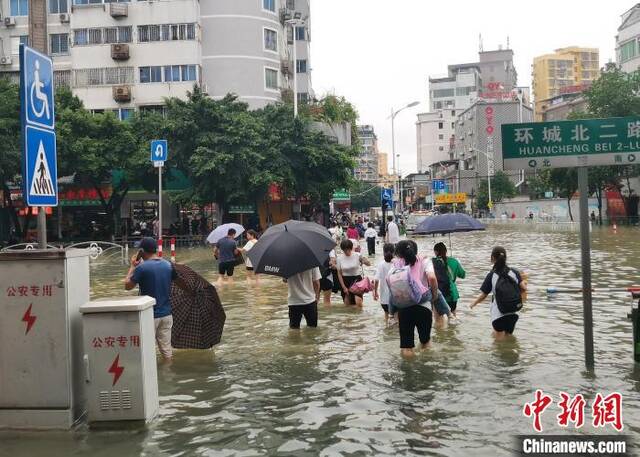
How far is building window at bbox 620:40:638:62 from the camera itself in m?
64.7

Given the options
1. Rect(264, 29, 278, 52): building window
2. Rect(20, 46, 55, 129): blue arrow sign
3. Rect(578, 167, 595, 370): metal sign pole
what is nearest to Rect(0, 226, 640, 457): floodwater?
Rect(578, 167, 595, 370): metal sign pole

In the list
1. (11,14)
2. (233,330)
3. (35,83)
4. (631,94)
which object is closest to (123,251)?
(233,330)

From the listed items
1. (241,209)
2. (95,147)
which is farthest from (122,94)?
(241,209)

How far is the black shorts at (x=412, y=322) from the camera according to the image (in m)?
8.16

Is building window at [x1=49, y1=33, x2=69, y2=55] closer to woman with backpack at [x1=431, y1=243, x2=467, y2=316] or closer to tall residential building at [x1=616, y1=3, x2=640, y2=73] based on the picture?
woman with backpack at [x1=431, y1=243, x2=467, y2=316]

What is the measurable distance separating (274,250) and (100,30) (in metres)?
42.7

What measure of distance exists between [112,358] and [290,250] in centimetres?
444

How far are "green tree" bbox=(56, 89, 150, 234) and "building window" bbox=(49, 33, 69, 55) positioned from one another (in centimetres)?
1081

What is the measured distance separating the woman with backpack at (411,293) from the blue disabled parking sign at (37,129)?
392 cm

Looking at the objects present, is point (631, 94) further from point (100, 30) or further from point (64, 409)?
point (64, 409)

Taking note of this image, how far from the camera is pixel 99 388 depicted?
586 centimetres

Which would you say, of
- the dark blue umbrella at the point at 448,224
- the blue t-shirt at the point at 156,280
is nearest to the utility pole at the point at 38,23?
the dark blue umbrella at the point at 448,224

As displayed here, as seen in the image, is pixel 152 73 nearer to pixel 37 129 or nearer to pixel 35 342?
pixel 37 129

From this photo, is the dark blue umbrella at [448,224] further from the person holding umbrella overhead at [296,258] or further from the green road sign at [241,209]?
the green road sign at [241,209]
